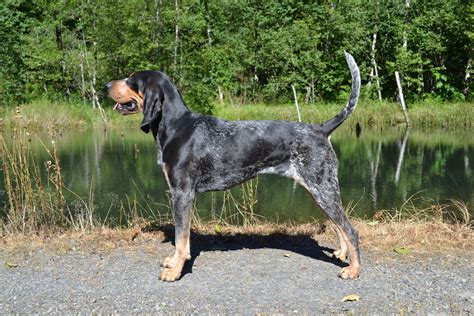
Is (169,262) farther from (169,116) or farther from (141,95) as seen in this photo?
(141,95)

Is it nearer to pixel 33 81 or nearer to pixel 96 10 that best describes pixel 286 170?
pixel 96 10

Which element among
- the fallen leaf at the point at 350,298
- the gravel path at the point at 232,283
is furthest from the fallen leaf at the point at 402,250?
the fallen leaf at the point at 350,298

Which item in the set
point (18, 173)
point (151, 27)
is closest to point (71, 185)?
point (18, 173)

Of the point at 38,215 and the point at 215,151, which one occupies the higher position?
the point at 215,151

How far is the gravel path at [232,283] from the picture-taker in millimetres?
4637

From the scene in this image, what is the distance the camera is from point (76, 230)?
7.41 meters

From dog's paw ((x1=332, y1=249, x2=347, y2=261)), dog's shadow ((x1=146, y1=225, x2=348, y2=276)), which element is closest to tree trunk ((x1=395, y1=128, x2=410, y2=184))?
dog's shadow ((x1=146, y1=225, x2=348, y2=276))

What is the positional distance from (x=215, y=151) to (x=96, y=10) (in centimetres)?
3419

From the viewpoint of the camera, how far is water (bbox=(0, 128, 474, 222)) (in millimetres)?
12789

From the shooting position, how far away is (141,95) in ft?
19.5

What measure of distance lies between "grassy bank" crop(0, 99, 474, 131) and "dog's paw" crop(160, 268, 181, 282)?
23.5 m

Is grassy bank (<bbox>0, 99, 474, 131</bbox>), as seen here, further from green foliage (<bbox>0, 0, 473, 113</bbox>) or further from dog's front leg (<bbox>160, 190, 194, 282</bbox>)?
dog's front leg (<bbox>160, 190, 194, 282</bbox>)

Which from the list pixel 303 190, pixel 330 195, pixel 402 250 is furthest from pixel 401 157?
pixel 330 195

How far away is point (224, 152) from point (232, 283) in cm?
153
